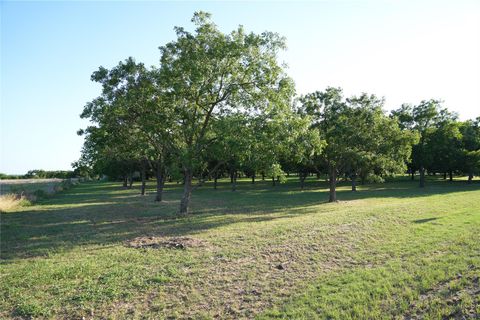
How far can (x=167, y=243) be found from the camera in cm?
1366

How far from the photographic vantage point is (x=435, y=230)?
15.1 meters

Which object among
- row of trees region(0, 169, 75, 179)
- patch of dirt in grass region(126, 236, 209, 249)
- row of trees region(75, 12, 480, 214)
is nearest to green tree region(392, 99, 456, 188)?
row of trees region(75, 12, 480, 214)

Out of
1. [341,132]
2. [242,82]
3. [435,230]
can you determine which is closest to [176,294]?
[435,230]

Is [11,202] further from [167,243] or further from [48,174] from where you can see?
[48,174]

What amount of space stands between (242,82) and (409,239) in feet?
46.7

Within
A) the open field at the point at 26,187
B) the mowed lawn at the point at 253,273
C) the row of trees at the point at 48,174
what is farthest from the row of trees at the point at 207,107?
the row of trees at the point at 48,174

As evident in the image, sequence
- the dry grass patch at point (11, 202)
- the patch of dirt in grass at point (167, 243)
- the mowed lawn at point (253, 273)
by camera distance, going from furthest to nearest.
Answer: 1. the dry grass patch at point (11, 202)
2. the patch of dirt in grass at point (167, 243)
3. the mowed lawn at point (253, 273)

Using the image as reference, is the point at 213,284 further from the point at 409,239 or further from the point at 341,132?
the point at 341,132

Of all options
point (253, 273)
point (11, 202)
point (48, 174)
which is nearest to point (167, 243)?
point (253, 273)

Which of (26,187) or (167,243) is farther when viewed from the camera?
(26,187)

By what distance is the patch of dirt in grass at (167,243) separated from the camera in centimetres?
1326

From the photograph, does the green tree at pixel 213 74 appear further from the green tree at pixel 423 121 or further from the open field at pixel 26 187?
the green tree at pixel 423 121

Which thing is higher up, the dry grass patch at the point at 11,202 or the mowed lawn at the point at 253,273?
the dry grass patch at the point at 11,202

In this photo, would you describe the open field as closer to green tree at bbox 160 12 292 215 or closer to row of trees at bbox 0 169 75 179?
green tree at bbox 160 12 292 215
